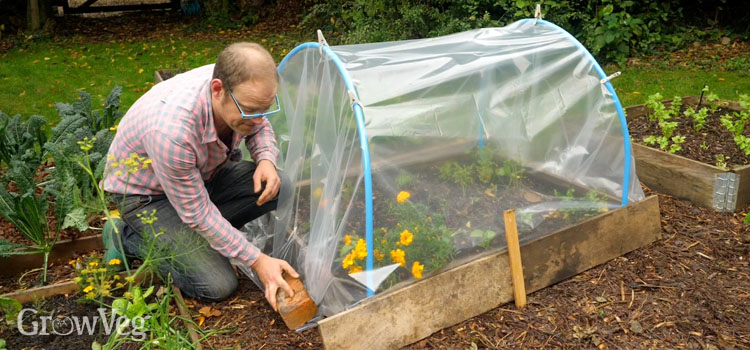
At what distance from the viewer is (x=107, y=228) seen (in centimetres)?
292

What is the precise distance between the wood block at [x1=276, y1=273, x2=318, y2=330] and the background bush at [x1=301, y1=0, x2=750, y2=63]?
4.11m

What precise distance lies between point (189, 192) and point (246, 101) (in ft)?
1.55

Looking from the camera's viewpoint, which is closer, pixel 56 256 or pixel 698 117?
pixel 56 256

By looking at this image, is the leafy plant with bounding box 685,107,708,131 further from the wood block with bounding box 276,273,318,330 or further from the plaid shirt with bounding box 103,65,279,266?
the plaid shirt with bounding box 103,65,279,266

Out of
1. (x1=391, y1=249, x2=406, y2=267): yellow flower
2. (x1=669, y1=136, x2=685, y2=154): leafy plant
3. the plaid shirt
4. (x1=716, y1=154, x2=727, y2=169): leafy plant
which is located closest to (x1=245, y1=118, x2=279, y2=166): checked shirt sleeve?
the plaid shirt

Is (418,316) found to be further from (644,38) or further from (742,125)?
(644,38)

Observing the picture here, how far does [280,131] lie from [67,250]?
1.27 metres

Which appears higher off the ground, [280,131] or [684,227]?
[280,131]

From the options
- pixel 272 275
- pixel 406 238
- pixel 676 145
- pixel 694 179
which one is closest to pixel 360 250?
pixel 406 238

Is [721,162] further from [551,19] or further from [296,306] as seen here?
[551,19]

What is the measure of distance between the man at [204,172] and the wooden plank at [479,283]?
0.35 m

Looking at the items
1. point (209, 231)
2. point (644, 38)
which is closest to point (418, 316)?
point (209, 231)

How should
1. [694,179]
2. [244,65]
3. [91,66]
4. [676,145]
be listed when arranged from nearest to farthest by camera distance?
1. [244,65]
2. [694,179]
3. [676,145]
4. [91,66]

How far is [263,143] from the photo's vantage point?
3102 millimetres
